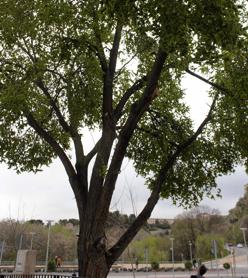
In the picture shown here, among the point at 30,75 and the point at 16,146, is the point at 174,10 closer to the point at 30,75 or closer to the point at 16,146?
the point at 30,75

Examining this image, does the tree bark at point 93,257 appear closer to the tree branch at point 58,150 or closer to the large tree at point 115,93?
the large tree at point 115,93

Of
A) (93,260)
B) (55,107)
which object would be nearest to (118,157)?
(93,260)

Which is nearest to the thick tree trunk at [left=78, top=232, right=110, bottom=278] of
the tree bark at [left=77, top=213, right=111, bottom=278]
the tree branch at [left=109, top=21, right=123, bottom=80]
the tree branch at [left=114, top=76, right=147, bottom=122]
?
the tree bark at [left=77, top=213, right=111, bottom=278]

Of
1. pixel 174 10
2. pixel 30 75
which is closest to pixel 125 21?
pixel 174 10

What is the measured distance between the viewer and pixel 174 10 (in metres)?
7.10

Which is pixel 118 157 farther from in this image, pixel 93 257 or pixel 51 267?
pixel 51 267

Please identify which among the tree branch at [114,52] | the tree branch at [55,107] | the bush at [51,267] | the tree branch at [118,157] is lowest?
the bush at [51,267]

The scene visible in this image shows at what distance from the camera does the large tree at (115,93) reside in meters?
7.81

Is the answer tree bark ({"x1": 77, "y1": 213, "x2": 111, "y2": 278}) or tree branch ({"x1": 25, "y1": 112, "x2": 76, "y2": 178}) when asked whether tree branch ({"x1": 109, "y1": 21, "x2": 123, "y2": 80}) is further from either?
tree bark ({"x1": 77, "y1": 213, "x2": 111, "y2": 278})

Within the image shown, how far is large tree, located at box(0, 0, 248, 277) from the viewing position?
25.6ft

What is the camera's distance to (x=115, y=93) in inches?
571

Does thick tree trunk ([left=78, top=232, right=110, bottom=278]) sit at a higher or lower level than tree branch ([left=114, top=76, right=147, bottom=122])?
lower

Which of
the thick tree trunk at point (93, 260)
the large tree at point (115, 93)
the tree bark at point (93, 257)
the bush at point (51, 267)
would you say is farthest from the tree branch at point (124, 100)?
the bush at point (51, 267)

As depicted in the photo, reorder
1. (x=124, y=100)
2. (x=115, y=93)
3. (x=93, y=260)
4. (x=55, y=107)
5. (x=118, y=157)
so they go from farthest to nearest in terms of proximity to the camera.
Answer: (x=115, y=93) → (x=55, y=107) → (x=124, y=100) → (x=118, y=157) → (x=93, y=260)
